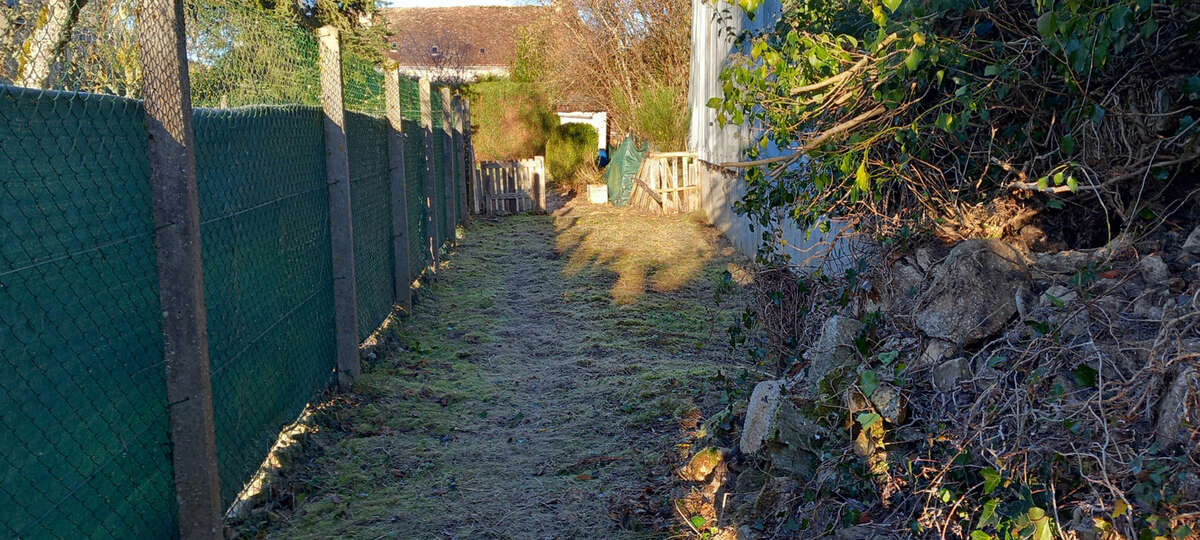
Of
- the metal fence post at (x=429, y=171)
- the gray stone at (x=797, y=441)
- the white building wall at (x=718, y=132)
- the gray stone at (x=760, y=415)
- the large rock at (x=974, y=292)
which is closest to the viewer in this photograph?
the large rock at (x=974, y=292)

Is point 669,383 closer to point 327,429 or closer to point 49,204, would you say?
point 327,429

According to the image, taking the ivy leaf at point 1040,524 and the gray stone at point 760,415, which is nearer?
the ivy leaf at point 1040,524

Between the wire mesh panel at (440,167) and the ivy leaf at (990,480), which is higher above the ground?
the wire mesh panel at (440,167)

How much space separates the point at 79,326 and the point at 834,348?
2.70m

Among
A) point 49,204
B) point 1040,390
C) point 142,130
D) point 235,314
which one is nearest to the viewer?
point 49,204

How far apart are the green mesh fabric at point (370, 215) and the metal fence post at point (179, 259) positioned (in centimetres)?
291

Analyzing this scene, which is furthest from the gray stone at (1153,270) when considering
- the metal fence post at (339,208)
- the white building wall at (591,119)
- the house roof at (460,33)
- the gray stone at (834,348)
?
the house roof at (460,33)

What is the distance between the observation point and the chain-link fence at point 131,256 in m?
2.31

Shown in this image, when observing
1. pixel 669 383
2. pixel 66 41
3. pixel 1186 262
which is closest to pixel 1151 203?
pixel 1186 262

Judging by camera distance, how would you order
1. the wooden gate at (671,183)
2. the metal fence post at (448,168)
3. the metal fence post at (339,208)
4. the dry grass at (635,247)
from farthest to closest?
the wooden gate at (671,183)
the metal fence post at (448,168)
the dry grass at (635,247)
the metal fence post at (339,208)

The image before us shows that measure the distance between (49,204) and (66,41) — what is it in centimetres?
95

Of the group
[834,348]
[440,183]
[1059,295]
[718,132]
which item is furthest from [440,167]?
[1059,295]

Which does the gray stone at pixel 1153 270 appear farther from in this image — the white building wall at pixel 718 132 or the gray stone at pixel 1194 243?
the white building wall at pixel 718 132

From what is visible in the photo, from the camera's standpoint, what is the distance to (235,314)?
12.5 ft
